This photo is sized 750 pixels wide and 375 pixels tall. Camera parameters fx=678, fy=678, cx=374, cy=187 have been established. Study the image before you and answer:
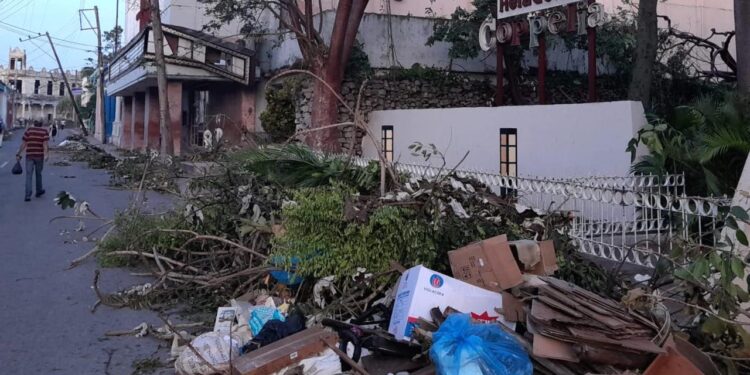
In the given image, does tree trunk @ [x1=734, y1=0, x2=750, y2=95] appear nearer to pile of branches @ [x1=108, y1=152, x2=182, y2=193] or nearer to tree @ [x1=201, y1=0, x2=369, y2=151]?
tree @ [x1=201, y1=0, x2=369, y2=151]

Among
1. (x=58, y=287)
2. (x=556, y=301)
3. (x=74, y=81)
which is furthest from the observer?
(x=74, y=81)

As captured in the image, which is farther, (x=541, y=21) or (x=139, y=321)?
A: (x=541, y=21)

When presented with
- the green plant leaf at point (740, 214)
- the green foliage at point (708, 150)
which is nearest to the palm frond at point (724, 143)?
the green foliage at point (708, 150)

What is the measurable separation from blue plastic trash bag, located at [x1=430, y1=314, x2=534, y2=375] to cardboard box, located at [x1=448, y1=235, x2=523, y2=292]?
99cm

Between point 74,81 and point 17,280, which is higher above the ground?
point 74,81

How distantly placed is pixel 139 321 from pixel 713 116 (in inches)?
314

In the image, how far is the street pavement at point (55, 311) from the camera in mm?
5109

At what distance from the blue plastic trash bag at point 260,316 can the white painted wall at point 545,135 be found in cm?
645

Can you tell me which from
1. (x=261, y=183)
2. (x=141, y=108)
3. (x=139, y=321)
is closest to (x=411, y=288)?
(x=139, y=321)

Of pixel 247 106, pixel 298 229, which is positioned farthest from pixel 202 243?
pixel 247 106

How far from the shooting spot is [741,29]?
461 inches

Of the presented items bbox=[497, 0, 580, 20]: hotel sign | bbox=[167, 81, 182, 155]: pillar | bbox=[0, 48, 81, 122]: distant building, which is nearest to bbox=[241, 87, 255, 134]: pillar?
bbox=[167, 81, 182, 155]: pillar

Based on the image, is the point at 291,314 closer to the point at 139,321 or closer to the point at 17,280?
the point at 139,321

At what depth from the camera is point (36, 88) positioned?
10169 centimetres
